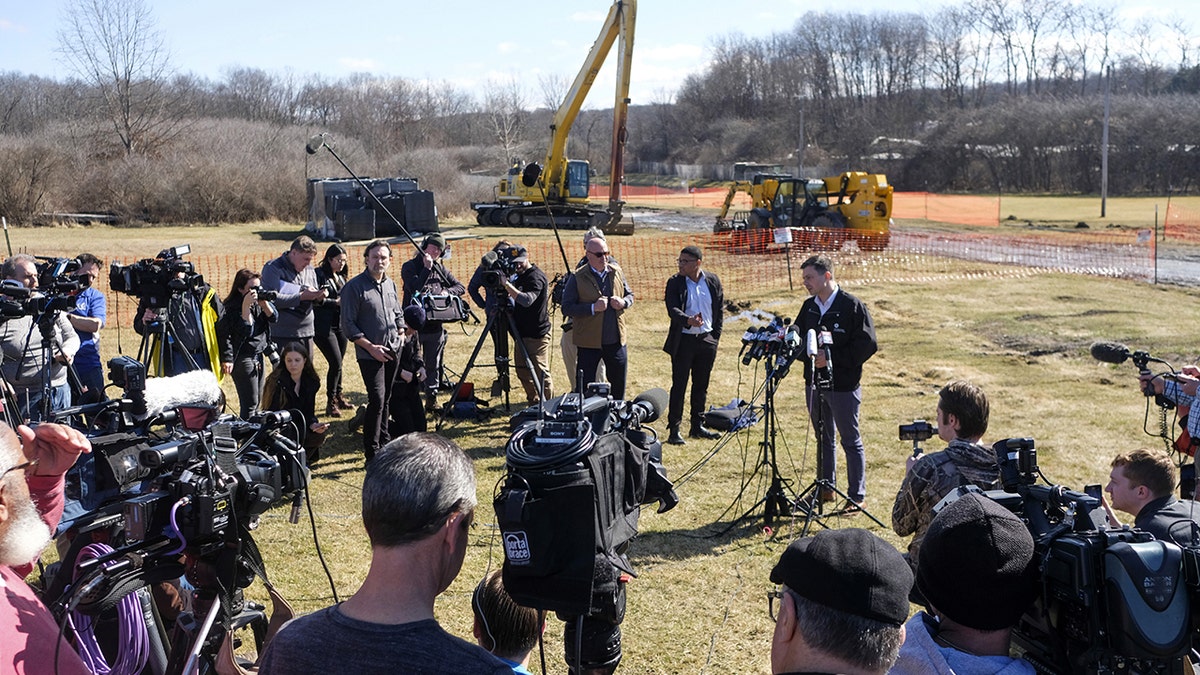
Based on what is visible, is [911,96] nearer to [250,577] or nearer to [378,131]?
[378,131]

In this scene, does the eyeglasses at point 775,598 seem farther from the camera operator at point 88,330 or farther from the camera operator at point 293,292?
the camera operator at point 88,330

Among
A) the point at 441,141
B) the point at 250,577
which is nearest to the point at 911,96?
the point at 441,141

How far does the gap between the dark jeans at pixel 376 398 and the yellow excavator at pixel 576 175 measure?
18131mm

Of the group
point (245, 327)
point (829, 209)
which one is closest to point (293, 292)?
point (245, 327)

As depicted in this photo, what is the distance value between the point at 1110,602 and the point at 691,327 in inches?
235

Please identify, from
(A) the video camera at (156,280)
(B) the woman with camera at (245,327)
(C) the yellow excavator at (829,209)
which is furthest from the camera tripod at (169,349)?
(C) the yellow excavator at (829,209)

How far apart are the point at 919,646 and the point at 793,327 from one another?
13.3 feet

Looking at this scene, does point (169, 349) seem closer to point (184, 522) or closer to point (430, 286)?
point (430, 286)

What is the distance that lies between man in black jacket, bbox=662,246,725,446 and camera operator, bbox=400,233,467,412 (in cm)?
203

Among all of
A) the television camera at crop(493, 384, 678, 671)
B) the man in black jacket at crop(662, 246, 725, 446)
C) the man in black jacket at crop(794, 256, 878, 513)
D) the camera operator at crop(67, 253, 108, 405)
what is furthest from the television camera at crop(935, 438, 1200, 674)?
the camera operator at crop(67, 253, 108, 405)

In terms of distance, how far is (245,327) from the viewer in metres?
7.34

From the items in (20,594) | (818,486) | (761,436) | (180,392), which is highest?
(180,392)

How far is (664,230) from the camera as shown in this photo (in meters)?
31.6

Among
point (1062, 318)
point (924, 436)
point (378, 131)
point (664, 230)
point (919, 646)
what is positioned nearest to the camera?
point (919, 646)
